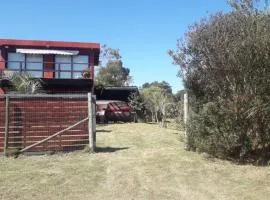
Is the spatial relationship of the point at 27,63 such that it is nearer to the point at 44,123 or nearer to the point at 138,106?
the point at 138,106

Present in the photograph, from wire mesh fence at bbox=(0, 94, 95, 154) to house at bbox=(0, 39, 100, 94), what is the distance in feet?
57.4

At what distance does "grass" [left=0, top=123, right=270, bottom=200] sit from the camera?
9469 millimetres

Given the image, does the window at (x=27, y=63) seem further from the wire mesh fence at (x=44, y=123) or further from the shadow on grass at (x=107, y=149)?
the wire mesh fence at (x=44, y=123)

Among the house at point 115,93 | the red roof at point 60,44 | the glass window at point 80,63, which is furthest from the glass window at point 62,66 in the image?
the house at point 115,93

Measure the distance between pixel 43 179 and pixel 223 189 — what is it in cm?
378

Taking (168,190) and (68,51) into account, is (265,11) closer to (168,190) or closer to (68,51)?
(168,190)

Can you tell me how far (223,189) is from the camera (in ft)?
32.1

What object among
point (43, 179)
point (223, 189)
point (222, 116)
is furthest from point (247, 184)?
point (43, 179)

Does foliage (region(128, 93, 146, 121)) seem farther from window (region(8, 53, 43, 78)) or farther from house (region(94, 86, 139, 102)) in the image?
window (region(8, 53, 43, 78))

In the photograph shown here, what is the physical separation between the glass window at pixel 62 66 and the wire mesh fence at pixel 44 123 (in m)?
19.0

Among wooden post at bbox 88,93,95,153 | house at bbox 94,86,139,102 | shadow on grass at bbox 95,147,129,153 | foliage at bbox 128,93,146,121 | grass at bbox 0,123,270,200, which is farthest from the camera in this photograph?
house at bbox 94,86,139,102

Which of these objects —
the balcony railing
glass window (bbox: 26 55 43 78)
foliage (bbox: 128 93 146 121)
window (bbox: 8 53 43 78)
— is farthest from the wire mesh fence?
foliage (bbox: 128 93 146 121)

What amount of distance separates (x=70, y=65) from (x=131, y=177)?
23.9 metres

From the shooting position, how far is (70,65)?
3397 centimetres
